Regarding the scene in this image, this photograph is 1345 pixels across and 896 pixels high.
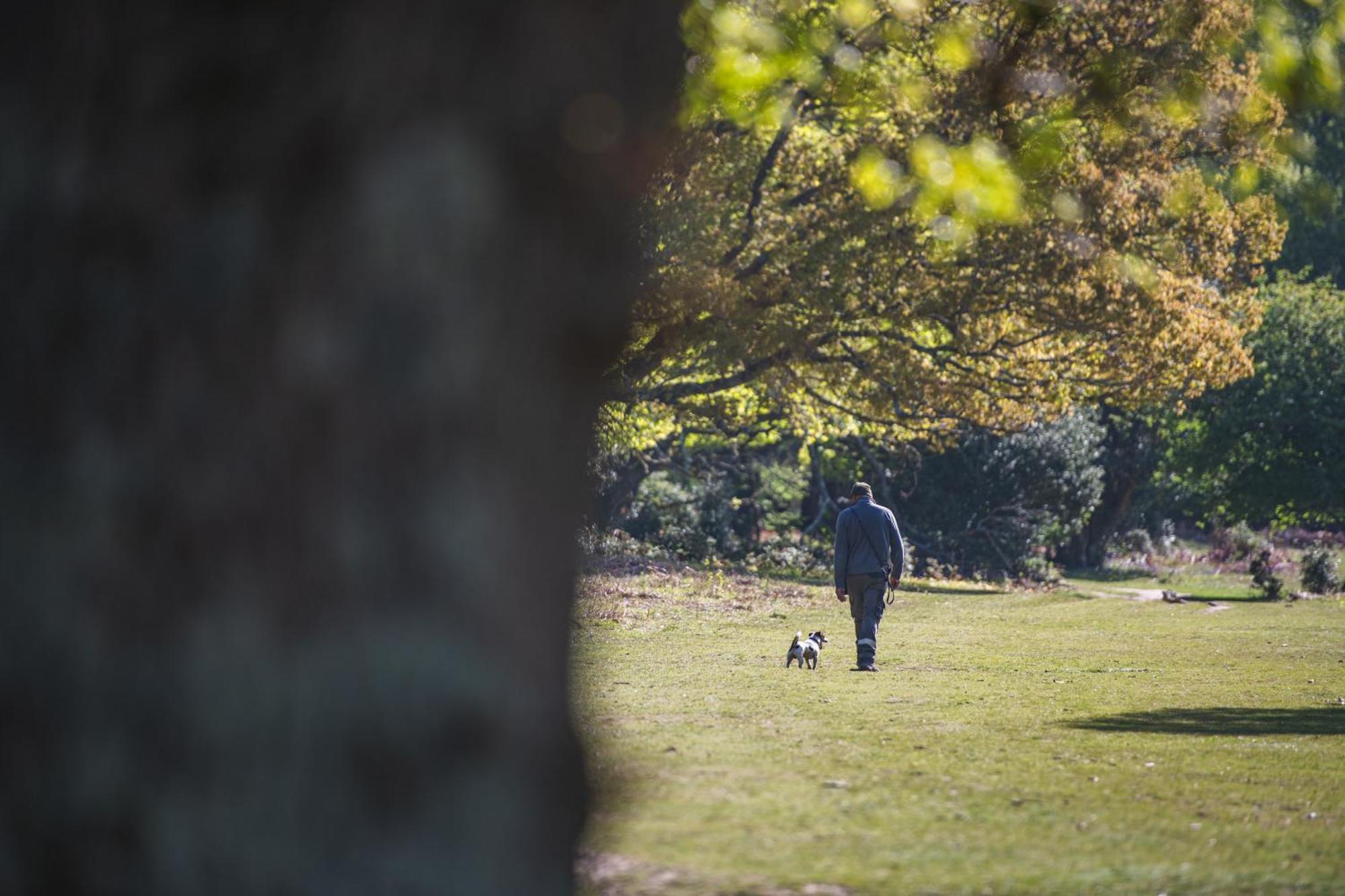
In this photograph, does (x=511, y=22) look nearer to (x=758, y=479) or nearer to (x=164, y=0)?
(x=164, y=0)

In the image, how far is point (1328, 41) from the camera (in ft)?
25.1

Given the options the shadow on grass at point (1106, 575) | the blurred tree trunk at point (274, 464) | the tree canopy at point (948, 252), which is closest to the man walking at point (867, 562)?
the tree canopy at point (948, 252)

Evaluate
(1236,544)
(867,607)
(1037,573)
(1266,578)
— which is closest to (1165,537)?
(1236,544)

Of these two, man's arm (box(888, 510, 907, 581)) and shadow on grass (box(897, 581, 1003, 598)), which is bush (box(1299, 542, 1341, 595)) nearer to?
shadow on grass (box(897, 581, 1003, 598))

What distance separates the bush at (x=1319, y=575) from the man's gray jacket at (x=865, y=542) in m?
20.7

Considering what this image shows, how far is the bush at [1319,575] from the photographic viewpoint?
3375 cm

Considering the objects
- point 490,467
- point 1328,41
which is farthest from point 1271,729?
point 490,467

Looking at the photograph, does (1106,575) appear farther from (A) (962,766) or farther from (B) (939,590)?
(A) (962,766)

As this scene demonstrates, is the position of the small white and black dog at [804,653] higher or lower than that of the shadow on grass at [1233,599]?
lower

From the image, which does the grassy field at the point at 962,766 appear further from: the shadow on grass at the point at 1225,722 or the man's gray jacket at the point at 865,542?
the man's gray jacket at the point at 865,542

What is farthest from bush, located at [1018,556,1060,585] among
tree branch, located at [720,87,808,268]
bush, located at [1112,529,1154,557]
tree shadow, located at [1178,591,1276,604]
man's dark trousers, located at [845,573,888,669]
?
man's dark trousers, located at [845,573,888,669]

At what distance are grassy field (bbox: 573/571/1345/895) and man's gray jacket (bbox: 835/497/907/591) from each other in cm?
103

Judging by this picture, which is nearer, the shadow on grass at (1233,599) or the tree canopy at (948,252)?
the tree canopy at (948,252)

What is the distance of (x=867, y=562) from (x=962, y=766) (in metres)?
6.71
